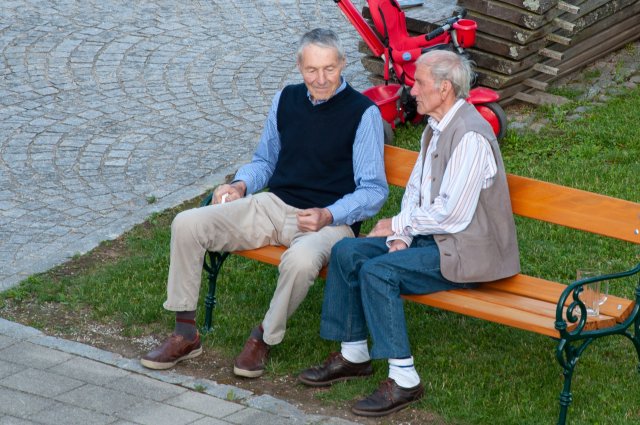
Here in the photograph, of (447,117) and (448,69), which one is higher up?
(448,69)

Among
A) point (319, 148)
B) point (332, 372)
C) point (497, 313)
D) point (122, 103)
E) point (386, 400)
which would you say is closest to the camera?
point (497, 313)

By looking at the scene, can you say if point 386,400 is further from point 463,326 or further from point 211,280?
point 211,280

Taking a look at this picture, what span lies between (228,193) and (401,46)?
334cm

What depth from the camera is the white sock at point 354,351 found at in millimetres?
5598

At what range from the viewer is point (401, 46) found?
8.98 metres

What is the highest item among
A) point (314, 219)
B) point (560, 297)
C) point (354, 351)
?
point (314, 219)

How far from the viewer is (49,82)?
33.9 ft

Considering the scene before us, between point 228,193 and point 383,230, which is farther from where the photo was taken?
point 228,193

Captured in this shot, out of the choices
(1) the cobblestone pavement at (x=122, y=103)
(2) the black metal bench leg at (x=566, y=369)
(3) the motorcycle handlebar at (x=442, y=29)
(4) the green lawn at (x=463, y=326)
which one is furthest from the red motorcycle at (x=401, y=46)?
(2) the black metal bench leg at (x=566, y=369)

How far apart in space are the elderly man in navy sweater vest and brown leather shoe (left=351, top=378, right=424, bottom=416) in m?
0.58

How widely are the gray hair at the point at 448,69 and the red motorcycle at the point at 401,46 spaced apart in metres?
3.26

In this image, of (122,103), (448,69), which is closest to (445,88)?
(448,69)

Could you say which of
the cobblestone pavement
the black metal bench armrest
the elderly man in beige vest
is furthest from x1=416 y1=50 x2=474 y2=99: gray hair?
the cobblestone pavement

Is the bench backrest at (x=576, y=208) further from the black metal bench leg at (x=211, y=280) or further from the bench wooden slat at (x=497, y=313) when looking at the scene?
the black metal bench leg at (x=211, y=280)
